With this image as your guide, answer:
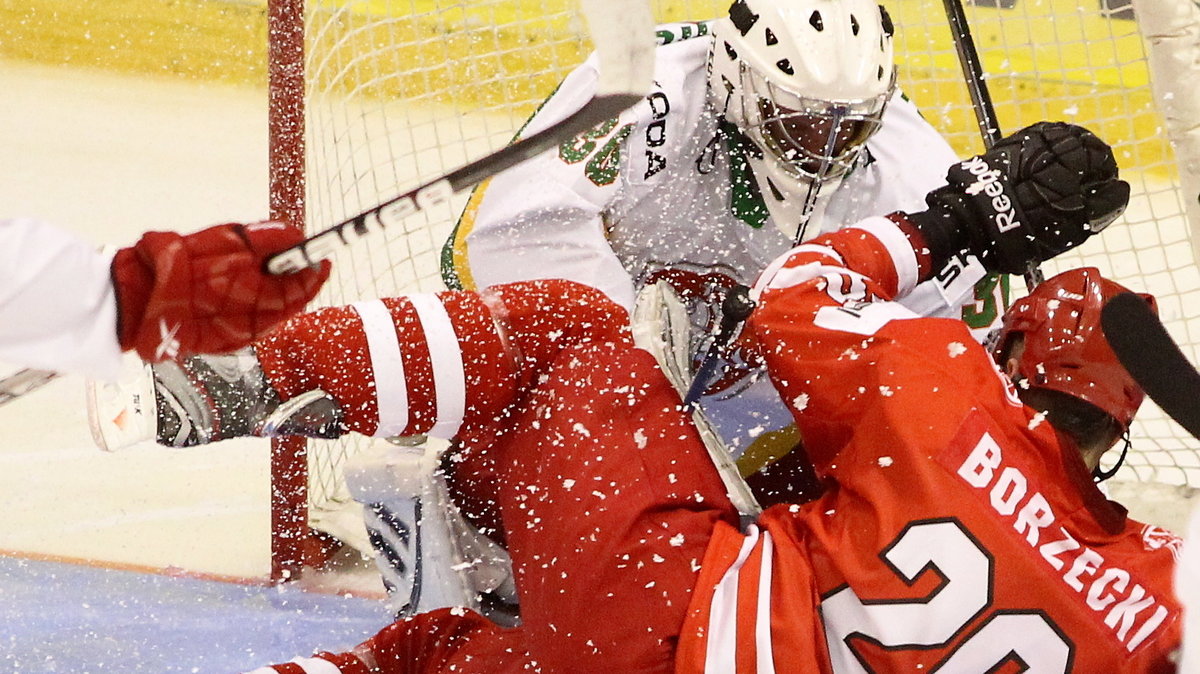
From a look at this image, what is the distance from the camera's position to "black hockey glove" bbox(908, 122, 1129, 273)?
1.62 m

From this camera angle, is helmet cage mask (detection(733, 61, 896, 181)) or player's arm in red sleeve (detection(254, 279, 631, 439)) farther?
helmet cage mask (detection(733, 61, 896, 181))

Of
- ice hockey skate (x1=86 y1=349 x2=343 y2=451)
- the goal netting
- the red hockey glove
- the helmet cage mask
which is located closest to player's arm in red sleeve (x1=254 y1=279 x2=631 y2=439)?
ice hockey skate (x1=86 y1=349 x2=343 y2=451)

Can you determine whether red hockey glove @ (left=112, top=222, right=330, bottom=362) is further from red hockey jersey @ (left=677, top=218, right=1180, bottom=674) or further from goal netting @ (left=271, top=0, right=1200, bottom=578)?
goal netting @ (left=271, top=0, right=1200, bottom=578)

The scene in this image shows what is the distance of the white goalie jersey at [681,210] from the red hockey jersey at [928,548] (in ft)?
1.90

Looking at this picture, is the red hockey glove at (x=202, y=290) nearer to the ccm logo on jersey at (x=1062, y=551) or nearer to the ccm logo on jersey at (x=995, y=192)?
the ccm logo on jersey at (x=1062, y=551)

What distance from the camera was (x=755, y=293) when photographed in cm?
157

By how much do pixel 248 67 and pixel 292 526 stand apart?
1.97 meters

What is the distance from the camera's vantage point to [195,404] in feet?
4.85

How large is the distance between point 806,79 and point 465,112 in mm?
878

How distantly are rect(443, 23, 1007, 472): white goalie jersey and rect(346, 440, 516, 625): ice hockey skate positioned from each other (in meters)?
0.35

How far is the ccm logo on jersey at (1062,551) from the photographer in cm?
122

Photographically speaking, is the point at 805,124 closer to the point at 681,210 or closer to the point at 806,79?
the point at 806,79

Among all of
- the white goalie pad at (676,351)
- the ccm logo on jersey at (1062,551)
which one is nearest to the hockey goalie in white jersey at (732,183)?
the white goalie pad at (676,351)

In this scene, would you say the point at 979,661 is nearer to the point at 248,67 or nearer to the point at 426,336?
the point at 426,336
